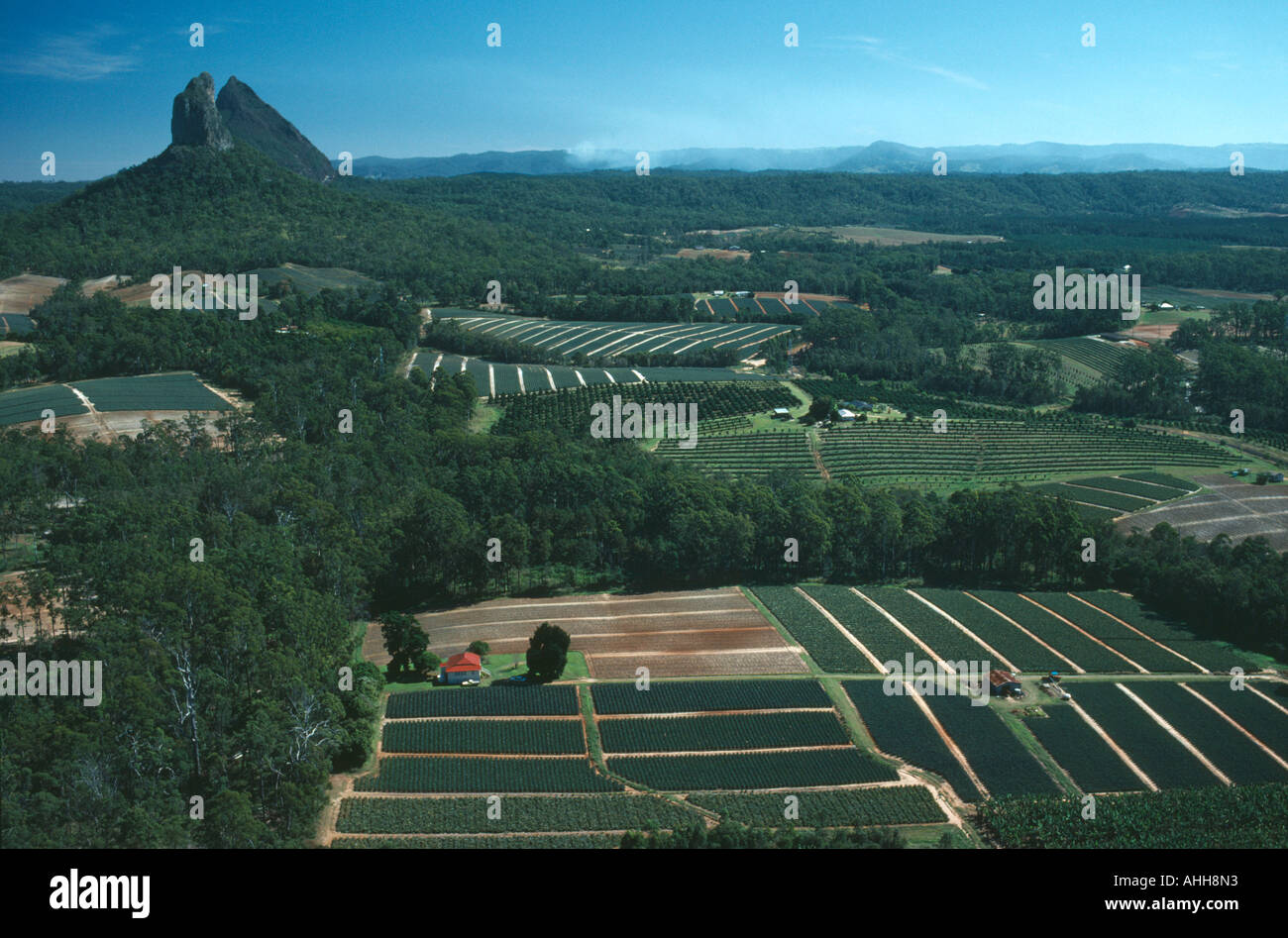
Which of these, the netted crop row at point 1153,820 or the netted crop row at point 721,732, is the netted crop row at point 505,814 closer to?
the netted crop row at point 721,732

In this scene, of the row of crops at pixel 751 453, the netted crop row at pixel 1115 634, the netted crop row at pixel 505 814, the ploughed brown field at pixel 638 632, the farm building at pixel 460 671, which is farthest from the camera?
the row of crops at pixel 751 453

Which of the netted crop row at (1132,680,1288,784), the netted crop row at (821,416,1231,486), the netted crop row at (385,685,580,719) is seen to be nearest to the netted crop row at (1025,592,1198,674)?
the netted crop row at (1132,680,1288,784)

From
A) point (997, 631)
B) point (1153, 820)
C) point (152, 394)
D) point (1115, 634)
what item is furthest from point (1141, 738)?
point (152, 394)

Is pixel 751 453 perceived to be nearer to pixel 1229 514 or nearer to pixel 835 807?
pixel 1229 514

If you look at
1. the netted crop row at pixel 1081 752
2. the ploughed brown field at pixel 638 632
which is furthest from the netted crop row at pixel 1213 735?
the ploughed brown field at pixel 638 632
